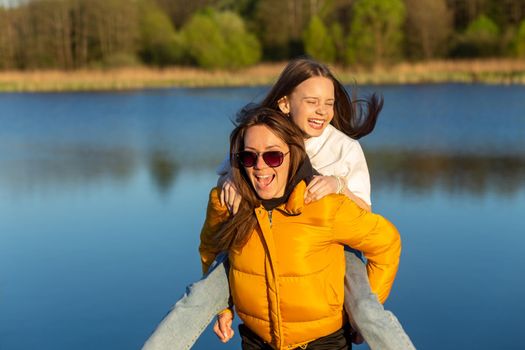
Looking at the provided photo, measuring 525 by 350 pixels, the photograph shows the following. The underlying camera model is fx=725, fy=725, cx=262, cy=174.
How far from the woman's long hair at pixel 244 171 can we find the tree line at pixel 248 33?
32.3 metres

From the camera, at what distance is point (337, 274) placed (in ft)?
7.19

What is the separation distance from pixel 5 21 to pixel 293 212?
39.5 metres

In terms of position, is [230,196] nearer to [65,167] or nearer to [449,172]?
[449,172]

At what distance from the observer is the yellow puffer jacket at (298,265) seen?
6.86 ft

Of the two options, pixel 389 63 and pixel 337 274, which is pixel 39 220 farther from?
pixel 389 63

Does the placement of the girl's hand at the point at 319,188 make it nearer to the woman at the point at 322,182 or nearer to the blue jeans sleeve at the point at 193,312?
the woman at the point at 322,182

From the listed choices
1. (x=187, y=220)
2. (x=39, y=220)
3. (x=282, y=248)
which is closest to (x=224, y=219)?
Result: (x=282, y=248)

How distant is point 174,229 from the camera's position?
189 inches

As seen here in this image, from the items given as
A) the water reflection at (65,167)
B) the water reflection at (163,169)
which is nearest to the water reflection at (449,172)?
the water reflection at (163,169)

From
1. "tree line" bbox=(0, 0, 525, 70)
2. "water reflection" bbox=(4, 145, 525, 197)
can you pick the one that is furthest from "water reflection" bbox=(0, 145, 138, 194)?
"tree line" bbox=(0, 0, 525, 70)

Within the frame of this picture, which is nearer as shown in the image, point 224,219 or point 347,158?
point 224,219

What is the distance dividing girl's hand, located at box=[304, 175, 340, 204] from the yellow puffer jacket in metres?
0.02

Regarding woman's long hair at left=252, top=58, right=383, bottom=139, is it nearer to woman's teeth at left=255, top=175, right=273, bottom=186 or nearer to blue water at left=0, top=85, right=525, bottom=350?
woman's teeth at left=255, top=175, right=273, bottom=186

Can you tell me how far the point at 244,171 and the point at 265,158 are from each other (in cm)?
15
